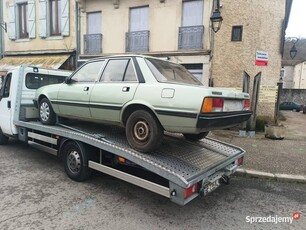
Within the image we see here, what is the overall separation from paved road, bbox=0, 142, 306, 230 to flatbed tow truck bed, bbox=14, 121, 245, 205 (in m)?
0.42

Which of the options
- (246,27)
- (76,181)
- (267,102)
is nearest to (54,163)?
(76,181)

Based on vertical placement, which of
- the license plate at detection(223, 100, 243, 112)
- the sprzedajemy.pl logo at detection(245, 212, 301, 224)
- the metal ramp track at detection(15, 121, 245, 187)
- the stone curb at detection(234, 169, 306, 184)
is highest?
the license plate at detection(223, 100, 243, 112)

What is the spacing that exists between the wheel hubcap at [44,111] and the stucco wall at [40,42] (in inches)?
394

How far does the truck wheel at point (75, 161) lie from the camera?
432 cm

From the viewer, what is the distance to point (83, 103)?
446cm

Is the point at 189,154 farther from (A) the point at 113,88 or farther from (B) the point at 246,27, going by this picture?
(B) the point at 246,27

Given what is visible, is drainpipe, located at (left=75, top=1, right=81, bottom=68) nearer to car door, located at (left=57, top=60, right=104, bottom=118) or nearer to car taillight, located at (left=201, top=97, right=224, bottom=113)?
car door, located at (left=57, top=60, right=104, bottom=118)

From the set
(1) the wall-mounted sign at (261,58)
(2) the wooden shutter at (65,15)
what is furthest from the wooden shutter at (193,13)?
(2) the wooden shutter at (65,15)

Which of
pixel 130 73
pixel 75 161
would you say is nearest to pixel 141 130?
pixel 130 73

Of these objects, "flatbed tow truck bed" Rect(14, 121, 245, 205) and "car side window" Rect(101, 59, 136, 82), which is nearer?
"flatbed tow truck bed" Rect(14, 121, 245, 205)

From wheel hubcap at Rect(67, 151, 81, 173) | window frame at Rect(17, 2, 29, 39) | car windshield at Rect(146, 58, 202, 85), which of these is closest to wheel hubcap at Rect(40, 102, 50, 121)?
wheel hubcap at Rect(67, 151, 81, 173)

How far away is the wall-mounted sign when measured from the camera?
11.0 meters

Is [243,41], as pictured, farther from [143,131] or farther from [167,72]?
[143,131]

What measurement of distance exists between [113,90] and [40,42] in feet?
45.1
